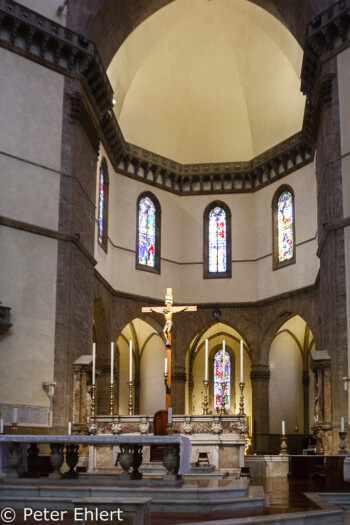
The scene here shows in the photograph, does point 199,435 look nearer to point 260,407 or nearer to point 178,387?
point 260,407

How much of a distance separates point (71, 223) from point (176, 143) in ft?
42.4

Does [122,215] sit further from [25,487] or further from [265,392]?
[25,487]

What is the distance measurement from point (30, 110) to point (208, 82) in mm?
13166

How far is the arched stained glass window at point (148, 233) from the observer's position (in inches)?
1271

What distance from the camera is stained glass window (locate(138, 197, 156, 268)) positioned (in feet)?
106

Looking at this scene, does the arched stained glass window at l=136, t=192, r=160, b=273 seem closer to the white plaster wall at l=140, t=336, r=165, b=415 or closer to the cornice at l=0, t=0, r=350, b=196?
the cornice at l=0, t=0, r=350, b=196

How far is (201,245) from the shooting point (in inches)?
1332

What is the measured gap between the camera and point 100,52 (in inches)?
1032

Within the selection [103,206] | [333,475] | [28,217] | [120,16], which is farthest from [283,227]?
[333,475]

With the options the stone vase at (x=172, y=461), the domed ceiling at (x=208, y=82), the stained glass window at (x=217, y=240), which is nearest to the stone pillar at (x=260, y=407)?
the stained glass window at (x=217, y=240)

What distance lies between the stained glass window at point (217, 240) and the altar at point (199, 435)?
15264 millimetres

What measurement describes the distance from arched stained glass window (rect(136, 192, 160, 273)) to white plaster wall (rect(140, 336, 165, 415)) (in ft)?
13.7

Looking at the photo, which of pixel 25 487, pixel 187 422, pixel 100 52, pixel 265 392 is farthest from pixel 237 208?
pixel 25 487

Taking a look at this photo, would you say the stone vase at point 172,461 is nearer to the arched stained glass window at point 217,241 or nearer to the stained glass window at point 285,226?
the stained glass window at point 285,226
